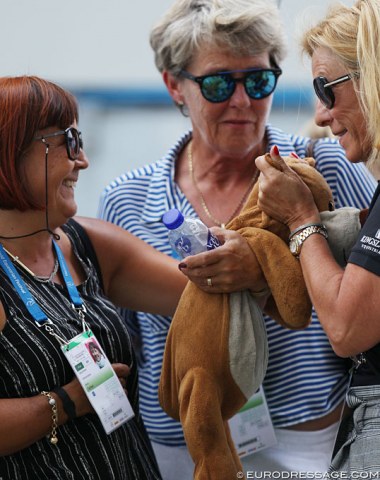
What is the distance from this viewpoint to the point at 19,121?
2305 millimetres

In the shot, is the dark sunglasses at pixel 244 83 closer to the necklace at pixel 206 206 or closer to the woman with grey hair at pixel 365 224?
the necklace at pixel 206 206

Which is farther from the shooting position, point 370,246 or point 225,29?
point 225,29

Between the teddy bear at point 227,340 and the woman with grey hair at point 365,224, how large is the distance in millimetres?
68

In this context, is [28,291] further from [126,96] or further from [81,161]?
[126,96]

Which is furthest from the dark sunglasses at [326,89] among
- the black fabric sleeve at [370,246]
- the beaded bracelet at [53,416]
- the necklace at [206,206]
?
the beaded bracelet at [53,416]

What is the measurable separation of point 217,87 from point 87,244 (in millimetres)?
689

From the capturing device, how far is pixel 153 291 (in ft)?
8.64

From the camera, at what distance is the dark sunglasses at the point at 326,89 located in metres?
1.98

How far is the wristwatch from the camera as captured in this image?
1.99 meters

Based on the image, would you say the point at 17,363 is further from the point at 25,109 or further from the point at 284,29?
the point at 284,29

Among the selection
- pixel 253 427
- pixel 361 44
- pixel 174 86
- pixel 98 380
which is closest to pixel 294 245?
pixel 361 44

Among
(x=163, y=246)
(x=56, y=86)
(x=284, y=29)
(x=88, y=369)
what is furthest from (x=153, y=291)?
(x=284, y=29)

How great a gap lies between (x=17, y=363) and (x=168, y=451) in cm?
86

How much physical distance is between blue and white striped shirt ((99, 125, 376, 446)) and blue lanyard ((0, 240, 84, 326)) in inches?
18.9
